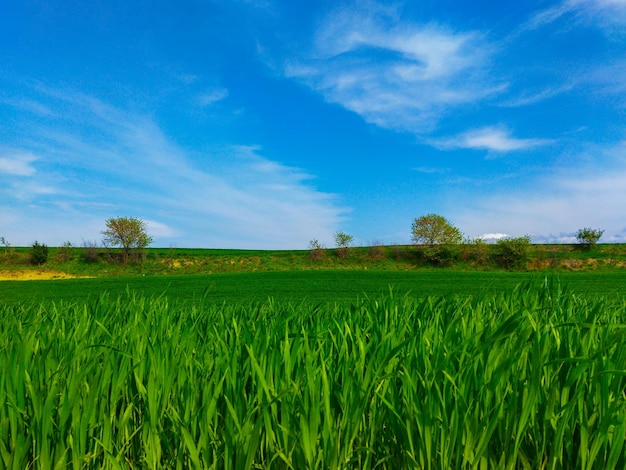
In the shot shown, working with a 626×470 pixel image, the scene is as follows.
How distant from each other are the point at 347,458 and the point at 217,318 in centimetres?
191

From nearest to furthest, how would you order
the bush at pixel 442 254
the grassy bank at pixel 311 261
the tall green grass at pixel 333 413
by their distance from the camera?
the tall green grass at pixel 333 413
the grassy bank at pixel 311 261
the bush at pixel 442 254

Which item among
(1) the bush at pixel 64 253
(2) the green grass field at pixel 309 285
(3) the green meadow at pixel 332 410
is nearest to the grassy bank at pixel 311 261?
(1) the bush at pixel 64 253

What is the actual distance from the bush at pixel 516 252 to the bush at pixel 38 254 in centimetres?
4143

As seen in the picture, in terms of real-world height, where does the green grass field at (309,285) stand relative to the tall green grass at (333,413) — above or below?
below

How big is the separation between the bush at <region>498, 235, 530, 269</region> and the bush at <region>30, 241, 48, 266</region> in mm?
41431

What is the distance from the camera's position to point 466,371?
160 cm

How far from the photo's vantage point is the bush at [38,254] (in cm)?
3797

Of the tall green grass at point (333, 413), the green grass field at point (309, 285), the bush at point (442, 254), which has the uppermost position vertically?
the bush at point (442, 254)

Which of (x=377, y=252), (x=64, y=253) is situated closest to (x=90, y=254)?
(x=64, y=253)

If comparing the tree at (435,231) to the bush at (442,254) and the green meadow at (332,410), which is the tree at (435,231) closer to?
the bush at (442,254)

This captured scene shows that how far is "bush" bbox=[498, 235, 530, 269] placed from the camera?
1476 inches

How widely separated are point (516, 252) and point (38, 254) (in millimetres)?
42443

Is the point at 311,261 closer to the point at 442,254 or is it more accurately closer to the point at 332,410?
the point at 442,254

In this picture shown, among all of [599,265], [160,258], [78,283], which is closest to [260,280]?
[78,283]
